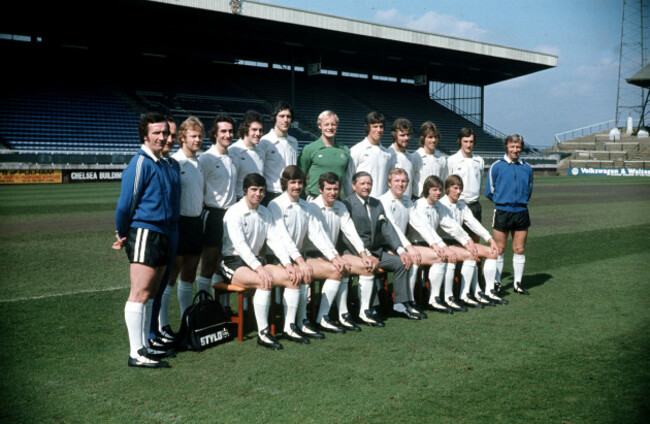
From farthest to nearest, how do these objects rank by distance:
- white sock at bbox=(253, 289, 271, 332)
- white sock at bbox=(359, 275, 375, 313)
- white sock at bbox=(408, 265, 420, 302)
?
white sock at bbox=(408, 265, 420, 302) → white sock at bbox=(359, 275, 375, 313) → white sock at bbox=(253, 289, 271, 332)

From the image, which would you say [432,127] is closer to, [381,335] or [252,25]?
[381,335]

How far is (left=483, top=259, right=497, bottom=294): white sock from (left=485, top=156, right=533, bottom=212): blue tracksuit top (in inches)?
35.4

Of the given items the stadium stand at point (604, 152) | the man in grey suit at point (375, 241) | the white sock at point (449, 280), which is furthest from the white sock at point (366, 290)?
the stadium stand at point (604, 152)

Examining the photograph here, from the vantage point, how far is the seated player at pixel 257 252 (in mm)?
4977

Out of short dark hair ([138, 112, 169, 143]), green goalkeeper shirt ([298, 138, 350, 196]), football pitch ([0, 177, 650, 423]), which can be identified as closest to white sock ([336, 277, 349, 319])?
football pitch ([0, 177, 650, 423])

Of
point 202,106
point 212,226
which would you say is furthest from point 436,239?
point 202,106

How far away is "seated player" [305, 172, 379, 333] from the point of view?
5.46m

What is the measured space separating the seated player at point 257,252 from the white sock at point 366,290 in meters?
0.81

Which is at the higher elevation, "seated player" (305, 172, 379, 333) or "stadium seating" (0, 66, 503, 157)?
"stadium seating" (0, 66, 503, 157)

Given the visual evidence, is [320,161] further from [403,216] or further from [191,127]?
[191,127]

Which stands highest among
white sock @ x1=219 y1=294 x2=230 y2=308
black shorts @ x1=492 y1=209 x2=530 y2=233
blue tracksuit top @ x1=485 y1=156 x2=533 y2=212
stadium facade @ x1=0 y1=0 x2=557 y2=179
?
stadium facade @ x1=0 y1=0 x2=557 y2=179

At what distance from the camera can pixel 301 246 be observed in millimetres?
5766

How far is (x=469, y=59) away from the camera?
39.1 m

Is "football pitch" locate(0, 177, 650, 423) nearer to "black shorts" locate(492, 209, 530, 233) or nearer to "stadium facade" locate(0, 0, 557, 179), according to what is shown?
"black shorts" locate(492, 209, 530, 233)
